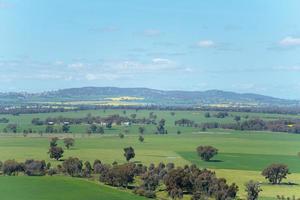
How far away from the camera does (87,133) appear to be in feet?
463

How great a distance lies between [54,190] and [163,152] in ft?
146

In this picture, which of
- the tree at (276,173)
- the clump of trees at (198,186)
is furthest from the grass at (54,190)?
the tree at (276,173)

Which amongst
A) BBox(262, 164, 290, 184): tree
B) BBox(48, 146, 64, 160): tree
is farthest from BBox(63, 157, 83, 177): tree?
BBox(262, 164, 290, 184): tree

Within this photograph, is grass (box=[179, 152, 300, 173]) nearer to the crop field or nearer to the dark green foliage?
the crop field

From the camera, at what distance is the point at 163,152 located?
102m

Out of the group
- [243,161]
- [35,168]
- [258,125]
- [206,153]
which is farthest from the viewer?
[258,125]

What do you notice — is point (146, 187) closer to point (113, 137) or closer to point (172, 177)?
point (172, 177)

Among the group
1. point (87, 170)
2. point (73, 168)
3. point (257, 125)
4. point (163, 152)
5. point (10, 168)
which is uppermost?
point (257, 125)

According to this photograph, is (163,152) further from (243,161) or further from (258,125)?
(258,125)

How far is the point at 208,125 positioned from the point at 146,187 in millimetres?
101621

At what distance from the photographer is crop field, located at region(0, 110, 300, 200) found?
61.9 meters

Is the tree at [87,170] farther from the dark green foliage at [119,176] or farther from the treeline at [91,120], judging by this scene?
the treeline at [91,120]

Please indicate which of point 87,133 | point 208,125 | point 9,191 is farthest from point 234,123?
point 9,191

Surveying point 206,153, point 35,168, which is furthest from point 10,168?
point 206,153
